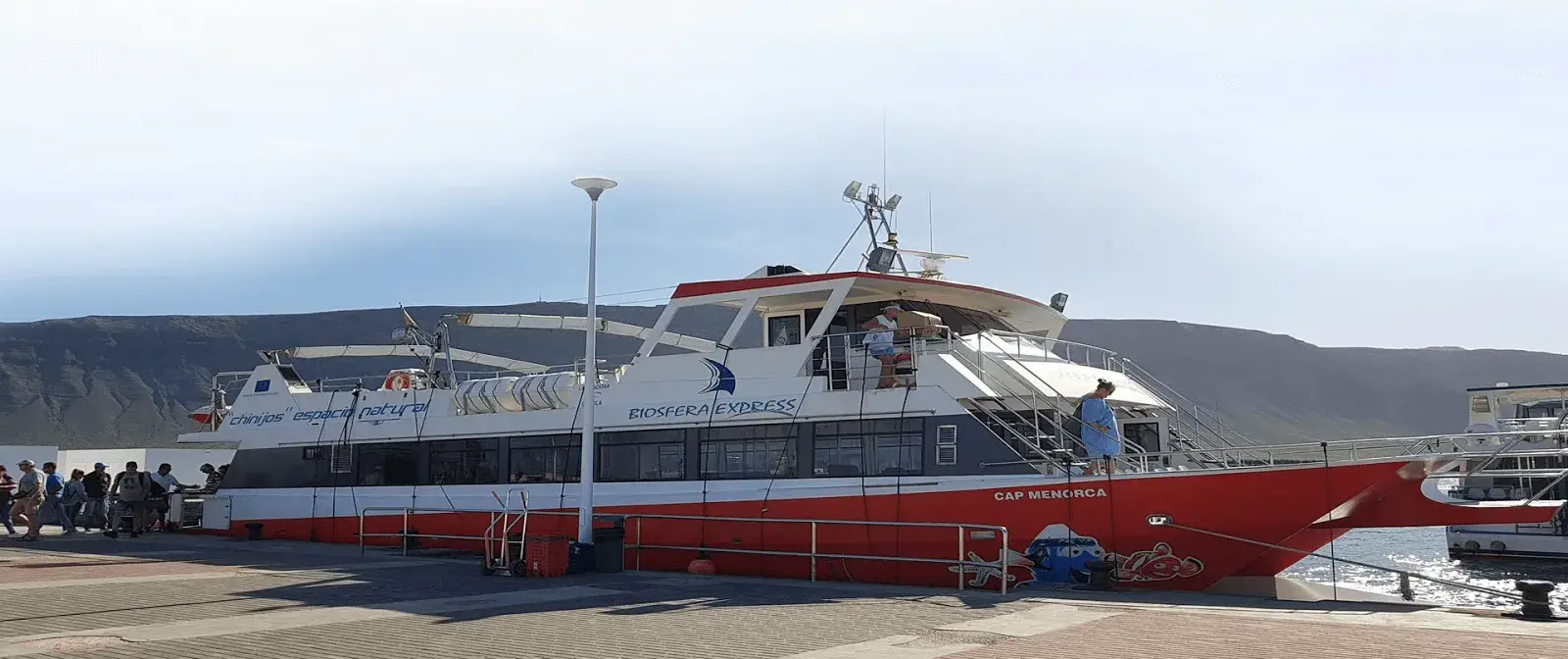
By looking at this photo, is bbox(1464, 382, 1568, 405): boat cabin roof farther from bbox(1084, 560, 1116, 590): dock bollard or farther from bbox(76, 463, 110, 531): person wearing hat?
bbox(76, 463, 110, 531): person wearing hat

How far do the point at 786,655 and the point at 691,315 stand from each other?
13584 cm

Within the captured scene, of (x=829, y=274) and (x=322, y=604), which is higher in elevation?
(x=829, y=274)

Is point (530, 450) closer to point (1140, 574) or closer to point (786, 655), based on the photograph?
point (1140, 574)

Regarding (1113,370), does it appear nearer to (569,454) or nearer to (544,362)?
(569,454)

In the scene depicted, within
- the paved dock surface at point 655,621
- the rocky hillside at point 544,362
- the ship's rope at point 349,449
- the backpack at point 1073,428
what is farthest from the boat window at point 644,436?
the rocky hillside at point 544,362

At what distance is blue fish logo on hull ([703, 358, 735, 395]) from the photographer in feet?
57.3

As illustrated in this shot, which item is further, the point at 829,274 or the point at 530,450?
the point at 530,450

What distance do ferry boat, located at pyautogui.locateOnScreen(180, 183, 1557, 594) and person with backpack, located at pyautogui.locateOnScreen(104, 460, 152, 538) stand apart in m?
2.16

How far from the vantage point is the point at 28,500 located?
66.3ft

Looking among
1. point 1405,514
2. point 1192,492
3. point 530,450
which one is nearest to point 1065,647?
point 1192,492

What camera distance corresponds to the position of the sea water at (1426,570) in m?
23.0

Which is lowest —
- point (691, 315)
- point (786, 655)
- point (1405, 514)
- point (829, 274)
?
point (786, 655)

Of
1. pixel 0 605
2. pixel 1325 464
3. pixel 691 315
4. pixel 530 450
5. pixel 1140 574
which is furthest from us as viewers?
pixel 691 315

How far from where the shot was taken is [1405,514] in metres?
13.2
